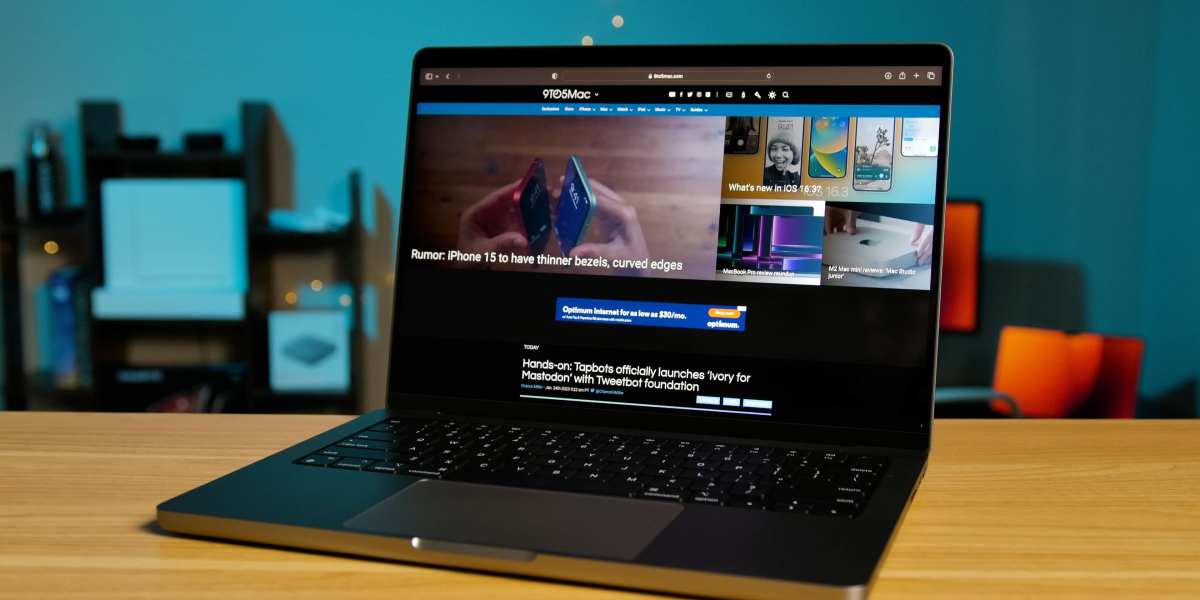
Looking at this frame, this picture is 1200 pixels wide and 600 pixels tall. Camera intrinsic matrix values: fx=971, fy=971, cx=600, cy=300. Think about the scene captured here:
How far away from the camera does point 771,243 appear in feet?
2.54

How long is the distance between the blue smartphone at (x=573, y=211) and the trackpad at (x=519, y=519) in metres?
0.27

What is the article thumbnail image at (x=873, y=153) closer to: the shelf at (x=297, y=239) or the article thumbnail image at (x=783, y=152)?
the article thumbnail image at (x=783, y=152)

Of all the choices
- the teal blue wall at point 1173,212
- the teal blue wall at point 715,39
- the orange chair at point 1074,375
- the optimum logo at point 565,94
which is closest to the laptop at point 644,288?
the optimum logo at point 565,94

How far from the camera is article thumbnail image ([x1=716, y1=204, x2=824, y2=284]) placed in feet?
2.52

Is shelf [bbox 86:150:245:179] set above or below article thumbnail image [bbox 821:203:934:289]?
above

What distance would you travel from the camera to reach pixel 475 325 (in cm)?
84

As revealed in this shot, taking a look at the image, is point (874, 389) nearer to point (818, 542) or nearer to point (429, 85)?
point (818, 542)

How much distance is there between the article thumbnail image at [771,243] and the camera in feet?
2.52

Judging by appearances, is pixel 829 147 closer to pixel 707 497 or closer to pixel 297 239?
pixel 707 497

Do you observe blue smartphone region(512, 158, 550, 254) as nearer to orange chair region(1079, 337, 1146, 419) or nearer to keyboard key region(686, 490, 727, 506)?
keyboard key region(686, 490, 727, 506)

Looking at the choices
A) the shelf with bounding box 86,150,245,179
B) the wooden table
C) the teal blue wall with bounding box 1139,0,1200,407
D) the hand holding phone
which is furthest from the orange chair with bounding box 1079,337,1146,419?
the shelf with bounding box 86,150,245,179

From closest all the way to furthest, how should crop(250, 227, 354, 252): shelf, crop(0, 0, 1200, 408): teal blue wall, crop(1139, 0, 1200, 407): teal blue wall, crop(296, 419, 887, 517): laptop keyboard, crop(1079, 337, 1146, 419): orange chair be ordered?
crop(296, 419, 887, 517): laptop keyboard < crop(1079, 337, 1146, 419): orange chair < crop(1139, 0, 1200, 407): teal blue wall < crop(250, 227, 354, 252): shelf < crop(0, 0, 1200, 408): teal blue wall

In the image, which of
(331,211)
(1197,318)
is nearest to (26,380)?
(331,211)

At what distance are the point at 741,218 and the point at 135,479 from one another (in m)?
0.48
